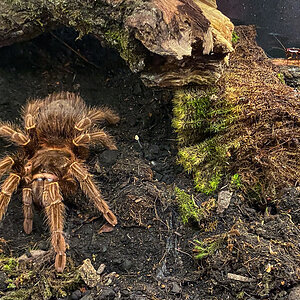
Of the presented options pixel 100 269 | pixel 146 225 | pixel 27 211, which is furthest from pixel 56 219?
pixel 146 225

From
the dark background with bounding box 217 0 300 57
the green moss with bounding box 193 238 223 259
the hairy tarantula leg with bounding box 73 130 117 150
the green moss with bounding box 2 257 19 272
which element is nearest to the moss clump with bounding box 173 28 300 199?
the green moss with bounding box 193 238 223 259

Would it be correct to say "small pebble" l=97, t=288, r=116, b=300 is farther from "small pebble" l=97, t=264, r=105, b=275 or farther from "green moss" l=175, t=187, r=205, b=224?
"green moss" l=175, t=187, r=205, b=224

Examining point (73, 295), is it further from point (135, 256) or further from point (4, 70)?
point (4, 70)

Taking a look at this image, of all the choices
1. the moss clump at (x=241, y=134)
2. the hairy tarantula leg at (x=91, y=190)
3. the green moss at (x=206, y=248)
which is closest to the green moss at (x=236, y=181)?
the moss clump at (x=241, y=134)

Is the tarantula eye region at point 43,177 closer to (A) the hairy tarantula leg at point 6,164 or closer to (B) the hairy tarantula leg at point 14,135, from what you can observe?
(A) the hairy tarantula leg at point 6,164

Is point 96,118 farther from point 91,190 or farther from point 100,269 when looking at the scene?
point 100,269

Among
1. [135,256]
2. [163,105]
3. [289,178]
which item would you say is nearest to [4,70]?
[163,105]
